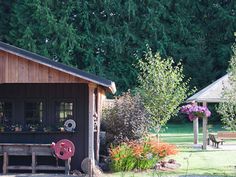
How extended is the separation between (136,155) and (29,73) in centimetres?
414

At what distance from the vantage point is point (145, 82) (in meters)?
22.4

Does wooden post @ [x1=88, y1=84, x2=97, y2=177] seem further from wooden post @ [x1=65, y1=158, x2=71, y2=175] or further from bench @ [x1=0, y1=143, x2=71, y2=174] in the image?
bench @ [x1=0, y1=143, x2=71, y2=174]

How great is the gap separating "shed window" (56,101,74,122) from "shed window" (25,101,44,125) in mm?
515

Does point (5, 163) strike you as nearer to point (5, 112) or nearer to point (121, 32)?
point (5, 112)

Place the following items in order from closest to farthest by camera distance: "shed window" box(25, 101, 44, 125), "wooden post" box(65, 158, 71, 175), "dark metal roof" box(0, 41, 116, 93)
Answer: "dark metal roof" box(0, 41, 116, 93) < "wooden post" box(65, 158, 71, 175) < "shed window" box(25, 101, 44, 125)

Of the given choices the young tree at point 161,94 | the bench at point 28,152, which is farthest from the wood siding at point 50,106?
the young tree at point 161,94

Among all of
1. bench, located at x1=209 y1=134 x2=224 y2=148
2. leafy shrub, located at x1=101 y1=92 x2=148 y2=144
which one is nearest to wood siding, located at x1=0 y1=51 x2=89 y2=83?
leafy shrub, located at x1=101 y1=92 x2=148 y2=144

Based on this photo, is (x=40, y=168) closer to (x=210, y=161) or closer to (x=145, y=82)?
(x=210, y=161)

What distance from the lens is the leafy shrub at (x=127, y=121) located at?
1766cm

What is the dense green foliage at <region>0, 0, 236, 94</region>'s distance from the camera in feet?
142

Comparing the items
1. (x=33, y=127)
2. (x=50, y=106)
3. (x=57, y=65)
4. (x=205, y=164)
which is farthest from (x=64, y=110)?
(x=205, y=164)

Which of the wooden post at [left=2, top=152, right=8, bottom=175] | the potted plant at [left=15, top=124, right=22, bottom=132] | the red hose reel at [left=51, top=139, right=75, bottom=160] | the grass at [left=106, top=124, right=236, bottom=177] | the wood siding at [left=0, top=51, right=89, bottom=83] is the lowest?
the grass at [left=106, top=124, right=236, bottom=177]

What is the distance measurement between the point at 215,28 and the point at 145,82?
2751 centimetres

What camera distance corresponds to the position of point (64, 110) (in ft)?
53.6
